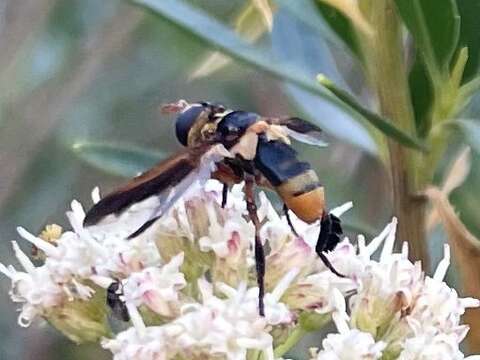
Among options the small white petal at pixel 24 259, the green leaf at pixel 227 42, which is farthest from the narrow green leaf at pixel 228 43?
the small white petal at pixel 24 259

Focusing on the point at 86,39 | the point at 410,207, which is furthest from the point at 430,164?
the point at 86,39

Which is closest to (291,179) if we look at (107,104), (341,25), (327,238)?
(327,238)

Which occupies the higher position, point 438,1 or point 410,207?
point 438,1

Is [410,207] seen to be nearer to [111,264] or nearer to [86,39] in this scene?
[111,264]

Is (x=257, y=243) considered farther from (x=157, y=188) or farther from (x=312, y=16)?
(x=312, y=16)

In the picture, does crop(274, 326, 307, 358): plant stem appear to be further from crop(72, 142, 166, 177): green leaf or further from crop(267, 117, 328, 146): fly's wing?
crop(72, 142, 166, 177): green leaf

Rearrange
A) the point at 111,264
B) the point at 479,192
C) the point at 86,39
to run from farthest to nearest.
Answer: the point at 86,39, the point at 479,192, the point at 111,264
